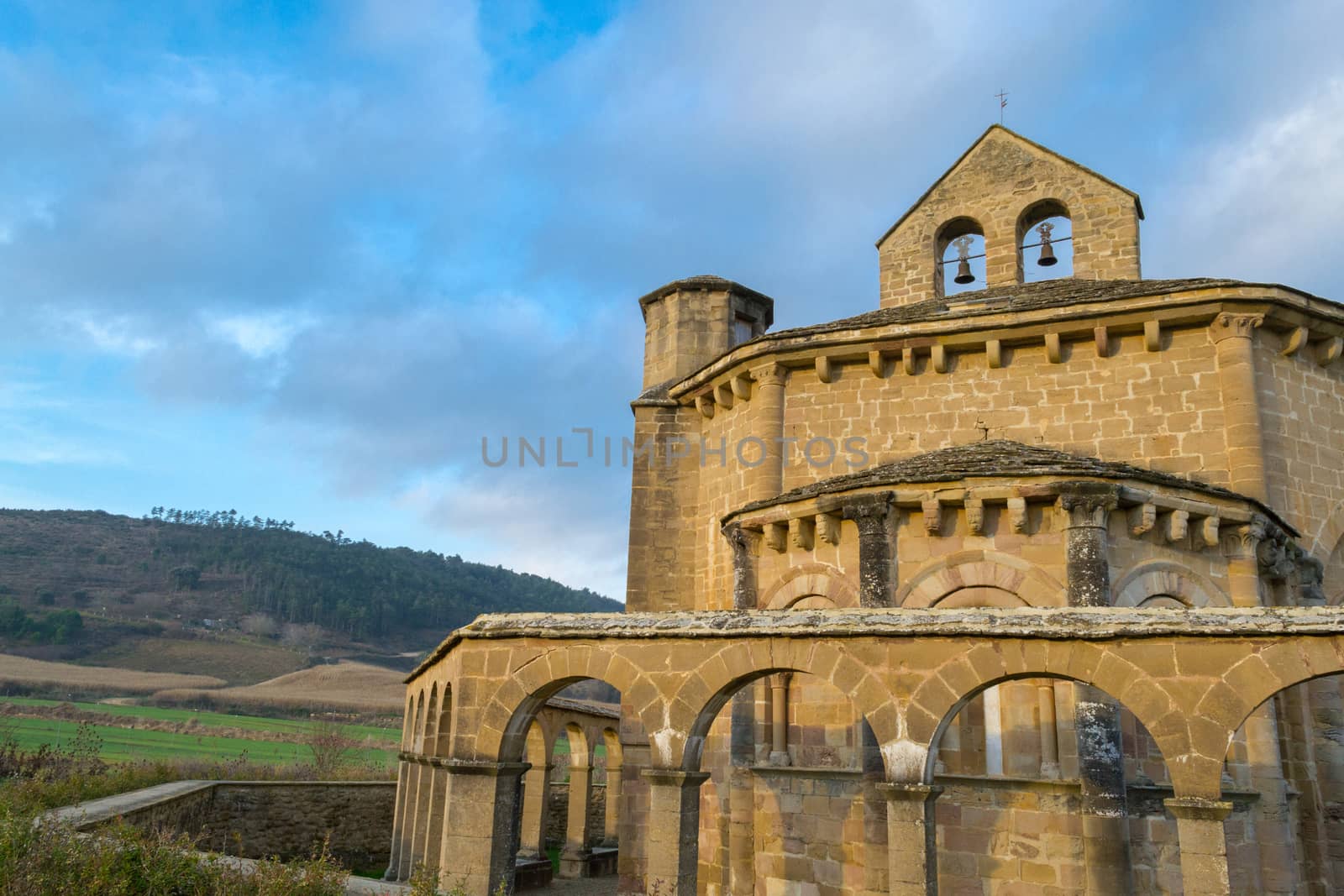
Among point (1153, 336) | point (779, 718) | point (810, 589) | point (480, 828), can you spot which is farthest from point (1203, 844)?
point (1153, 336)

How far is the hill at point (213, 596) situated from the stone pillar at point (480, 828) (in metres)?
64.9

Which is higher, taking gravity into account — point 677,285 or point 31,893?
point 677,285

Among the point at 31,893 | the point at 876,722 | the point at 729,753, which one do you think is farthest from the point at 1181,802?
the point at 31,893

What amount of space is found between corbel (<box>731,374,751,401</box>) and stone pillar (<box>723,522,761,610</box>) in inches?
101

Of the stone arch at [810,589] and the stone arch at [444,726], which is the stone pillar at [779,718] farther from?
the stone arch at [444,726]

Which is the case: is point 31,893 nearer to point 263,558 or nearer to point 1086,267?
point 1086,267

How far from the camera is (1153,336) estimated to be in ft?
36.0

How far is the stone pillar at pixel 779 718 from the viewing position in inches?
417

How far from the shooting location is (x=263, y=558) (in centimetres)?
9850

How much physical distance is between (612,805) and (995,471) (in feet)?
43.6

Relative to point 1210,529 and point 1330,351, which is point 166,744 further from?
point 1330,351

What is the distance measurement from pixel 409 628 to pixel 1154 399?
289ft

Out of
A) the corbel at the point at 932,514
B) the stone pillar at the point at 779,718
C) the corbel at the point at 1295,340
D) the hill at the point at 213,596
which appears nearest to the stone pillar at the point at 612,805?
the stone pillar at the point at 779,718

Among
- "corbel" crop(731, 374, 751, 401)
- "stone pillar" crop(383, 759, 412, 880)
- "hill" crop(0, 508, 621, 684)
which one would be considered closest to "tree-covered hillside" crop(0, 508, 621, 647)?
"hill" crop(0, 508, 621, 684)
